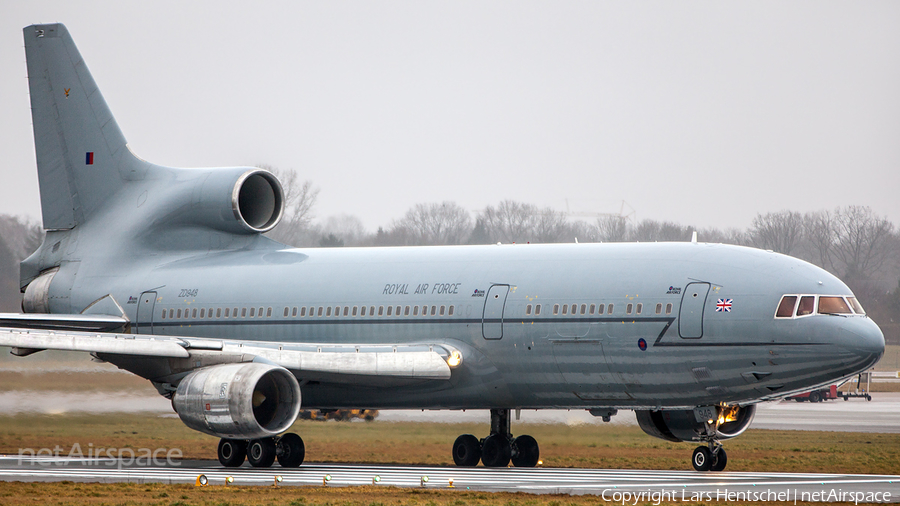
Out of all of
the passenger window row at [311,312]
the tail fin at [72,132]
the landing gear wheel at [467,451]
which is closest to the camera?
the passenger window row at [311,312]

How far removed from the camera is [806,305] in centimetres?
2064

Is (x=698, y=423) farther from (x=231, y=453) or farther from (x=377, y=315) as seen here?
(x=231, y=453)

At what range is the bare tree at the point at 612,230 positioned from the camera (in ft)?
235

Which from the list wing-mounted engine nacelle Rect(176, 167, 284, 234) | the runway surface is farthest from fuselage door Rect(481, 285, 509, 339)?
wing-mounted engine nacelle Rect(176, 167, 284, 234)

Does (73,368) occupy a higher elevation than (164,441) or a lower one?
higher

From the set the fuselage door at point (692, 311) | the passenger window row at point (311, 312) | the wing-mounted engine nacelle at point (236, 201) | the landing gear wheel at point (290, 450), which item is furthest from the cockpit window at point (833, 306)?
the wing-mounted engine nacelle at point (236, 201)

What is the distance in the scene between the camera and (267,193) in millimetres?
29984

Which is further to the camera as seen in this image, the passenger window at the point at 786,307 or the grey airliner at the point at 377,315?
the grey airliner at the point at 377,315

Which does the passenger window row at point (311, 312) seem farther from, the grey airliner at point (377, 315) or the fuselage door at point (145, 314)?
the fuselage door at point (145, 314)

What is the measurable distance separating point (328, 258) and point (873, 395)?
1540 inches

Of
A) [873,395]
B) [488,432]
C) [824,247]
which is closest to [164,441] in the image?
[488,432]

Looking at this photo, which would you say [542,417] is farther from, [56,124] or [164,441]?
[56,124]

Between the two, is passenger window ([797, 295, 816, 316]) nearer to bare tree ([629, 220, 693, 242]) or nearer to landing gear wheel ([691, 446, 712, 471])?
landing gear wheel ([691, 446, 712, 471])

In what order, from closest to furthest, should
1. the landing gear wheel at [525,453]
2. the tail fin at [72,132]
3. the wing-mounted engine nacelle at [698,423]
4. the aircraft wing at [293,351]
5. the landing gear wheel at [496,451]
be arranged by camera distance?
the wing-mounted engine nacelle at [698,423] → the aircraft wing at [293,351] → the landing gear wheel at [496,451] → the landing gear wheel at [525,453] → the tail fin at [72,132]
